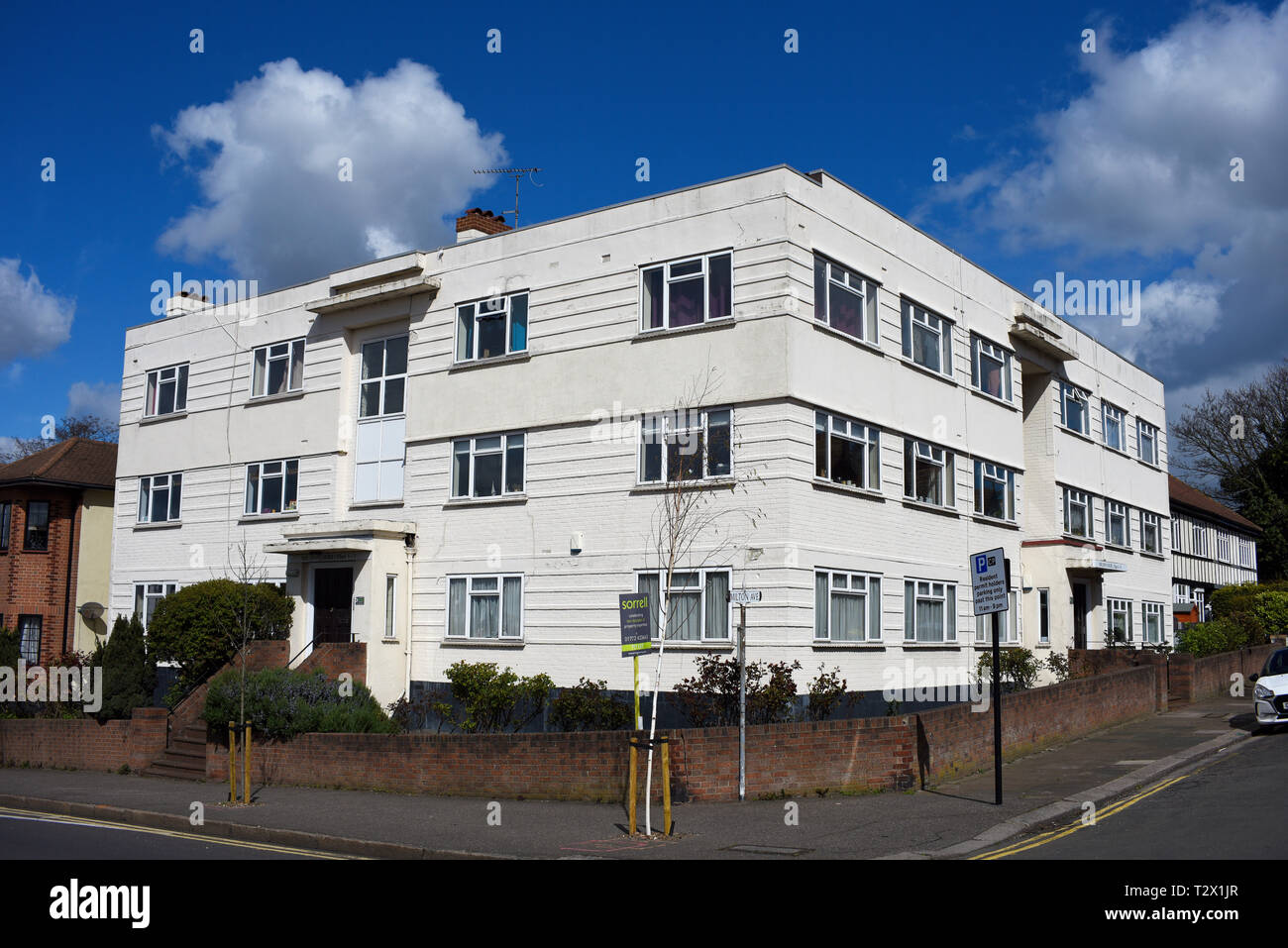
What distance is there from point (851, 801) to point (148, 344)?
2520 cm

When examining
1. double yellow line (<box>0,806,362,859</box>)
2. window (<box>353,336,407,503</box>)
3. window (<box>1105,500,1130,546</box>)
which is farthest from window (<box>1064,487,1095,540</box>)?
double yellow line (<box>0,806,362,859</box>)

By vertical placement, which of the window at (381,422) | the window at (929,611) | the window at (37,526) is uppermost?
the window at (381,422)

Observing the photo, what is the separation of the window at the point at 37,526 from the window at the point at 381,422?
42.4ft

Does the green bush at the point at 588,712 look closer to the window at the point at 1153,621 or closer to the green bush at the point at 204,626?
the green bush at the point at 204,626

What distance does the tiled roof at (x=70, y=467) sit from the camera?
34031 millimetres

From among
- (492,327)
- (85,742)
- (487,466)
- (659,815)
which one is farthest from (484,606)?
(659,815)

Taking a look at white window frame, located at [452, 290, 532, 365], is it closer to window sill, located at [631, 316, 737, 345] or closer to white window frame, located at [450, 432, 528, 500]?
white window frame, located at [450, 432, 528, 500]

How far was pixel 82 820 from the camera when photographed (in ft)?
54.4

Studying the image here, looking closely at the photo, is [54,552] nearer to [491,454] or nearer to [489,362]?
[491,454]

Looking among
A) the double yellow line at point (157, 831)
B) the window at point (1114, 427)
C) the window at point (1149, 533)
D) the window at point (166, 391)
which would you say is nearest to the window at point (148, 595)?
the window at point (166, 391)

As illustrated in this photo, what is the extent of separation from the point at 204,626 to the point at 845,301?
14907 mm

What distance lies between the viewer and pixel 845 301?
2252 cm

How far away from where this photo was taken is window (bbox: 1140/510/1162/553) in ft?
126
